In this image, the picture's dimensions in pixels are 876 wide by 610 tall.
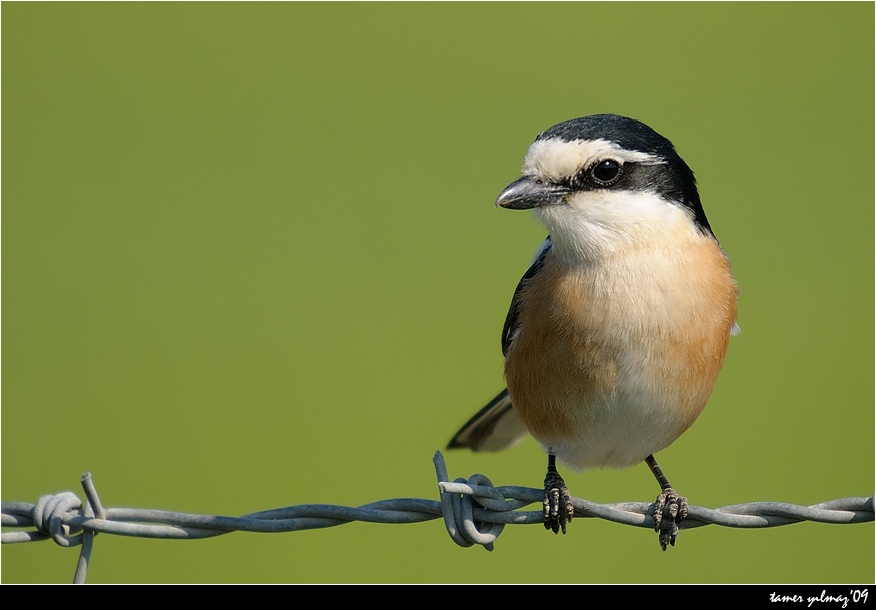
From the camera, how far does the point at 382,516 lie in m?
3.62

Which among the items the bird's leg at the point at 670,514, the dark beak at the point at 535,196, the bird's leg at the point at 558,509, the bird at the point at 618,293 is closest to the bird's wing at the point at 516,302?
the bird at the point at 618,293

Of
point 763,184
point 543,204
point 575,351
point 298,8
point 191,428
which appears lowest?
point 575,351

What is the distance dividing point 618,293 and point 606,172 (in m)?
0.49

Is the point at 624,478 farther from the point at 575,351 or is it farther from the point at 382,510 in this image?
the point at 382,510

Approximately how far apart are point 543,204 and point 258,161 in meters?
8.22

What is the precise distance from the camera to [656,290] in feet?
14.6

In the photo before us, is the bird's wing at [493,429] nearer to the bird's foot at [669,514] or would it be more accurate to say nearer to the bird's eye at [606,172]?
the bird's foot at [669,514]

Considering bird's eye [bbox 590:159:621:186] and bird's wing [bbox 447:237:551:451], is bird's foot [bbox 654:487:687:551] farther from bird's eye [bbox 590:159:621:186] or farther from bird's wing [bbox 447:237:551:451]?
bird's eye [bbox 590:159:621:186]

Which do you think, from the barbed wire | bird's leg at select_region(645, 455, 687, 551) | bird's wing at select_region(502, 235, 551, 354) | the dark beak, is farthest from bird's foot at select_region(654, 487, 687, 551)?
the dark beak

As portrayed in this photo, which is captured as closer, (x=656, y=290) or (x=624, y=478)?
(x=656, y=290)

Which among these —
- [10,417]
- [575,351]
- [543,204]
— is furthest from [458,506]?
[10,417]

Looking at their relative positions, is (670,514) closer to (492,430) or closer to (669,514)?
(669,514)

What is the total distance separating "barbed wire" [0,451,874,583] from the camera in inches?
140

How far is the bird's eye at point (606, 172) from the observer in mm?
4410
